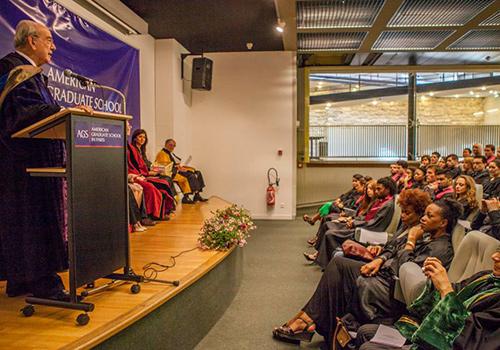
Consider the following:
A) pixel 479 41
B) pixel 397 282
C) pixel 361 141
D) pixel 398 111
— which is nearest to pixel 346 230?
pixel 397 282

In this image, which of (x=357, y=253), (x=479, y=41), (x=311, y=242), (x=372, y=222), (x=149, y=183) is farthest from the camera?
(x=479, y=41)

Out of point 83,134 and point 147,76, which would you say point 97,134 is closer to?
point 83,134

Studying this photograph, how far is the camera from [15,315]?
78.4 inches

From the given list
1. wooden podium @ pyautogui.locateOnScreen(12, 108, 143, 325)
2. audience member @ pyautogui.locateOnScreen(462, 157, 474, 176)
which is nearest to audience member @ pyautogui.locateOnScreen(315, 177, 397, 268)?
wooden podium @ pyautogui.locateOnScreen(12, 108, 143, 325)

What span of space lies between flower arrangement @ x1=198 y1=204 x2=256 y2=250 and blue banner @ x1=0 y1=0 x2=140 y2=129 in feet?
4.49

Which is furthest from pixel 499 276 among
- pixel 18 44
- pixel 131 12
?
pixel 131 12

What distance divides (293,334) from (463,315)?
1.28 metres

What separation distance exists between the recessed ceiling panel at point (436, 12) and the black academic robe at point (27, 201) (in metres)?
4.44

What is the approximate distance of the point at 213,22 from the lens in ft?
19.5

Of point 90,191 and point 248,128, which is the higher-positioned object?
point 248,128

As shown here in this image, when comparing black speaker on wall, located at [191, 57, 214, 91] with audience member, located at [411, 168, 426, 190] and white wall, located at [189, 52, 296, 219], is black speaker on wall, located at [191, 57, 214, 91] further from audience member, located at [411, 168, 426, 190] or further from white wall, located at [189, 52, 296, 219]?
audience member, located at [411, 168, 426, 190]

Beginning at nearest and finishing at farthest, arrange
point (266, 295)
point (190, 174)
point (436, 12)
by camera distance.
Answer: point (266, 295), point (436, 12), point (190, 174)

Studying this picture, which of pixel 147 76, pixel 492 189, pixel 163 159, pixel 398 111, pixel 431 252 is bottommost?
pixel 431 252

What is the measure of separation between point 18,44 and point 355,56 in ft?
24.0
